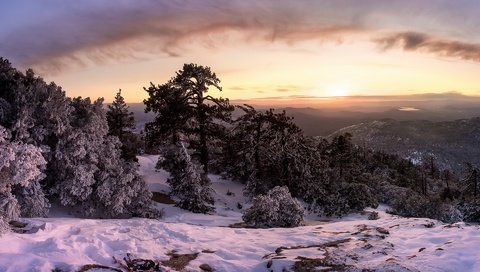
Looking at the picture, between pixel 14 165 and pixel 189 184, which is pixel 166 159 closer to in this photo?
pixel 189 184

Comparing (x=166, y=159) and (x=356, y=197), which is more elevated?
(x=166, y=159)

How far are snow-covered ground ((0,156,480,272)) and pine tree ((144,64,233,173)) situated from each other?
12.5 meters

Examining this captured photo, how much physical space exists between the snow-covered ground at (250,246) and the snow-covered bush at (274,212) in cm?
231

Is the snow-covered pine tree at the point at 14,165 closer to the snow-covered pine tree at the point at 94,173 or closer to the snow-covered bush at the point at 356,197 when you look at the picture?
the snow-covered pine tree at the point at 94,173

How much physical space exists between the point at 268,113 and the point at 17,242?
74.9 feet

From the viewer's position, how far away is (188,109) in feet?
94.1

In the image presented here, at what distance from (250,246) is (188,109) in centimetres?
1601

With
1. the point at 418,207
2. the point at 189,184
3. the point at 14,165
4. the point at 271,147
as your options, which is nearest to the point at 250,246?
the point at 14,165

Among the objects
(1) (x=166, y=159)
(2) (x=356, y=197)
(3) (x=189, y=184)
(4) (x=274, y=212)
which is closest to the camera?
(4) (x=274, y=212)

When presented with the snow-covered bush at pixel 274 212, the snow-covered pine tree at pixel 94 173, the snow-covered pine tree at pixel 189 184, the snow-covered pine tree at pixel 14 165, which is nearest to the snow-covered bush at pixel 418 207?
the snow-covered bush at pixel 274 212

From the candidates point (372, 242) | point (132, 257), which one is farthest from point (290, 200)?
point (132, 257)

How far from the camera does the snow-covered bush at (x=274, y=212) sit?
→ 20.6 m

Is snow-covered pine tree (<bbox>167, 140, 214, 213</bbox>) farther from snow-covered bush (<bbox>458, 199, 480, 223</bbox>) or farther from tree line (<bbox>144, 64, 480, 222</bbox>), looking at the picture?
snow-covered bush (<bbox>458, 199, 480, 223</bbox>)

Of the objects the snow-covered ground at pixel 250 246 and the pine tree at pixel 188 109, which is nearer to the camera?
the snow-covered ground at pixel 250 246
